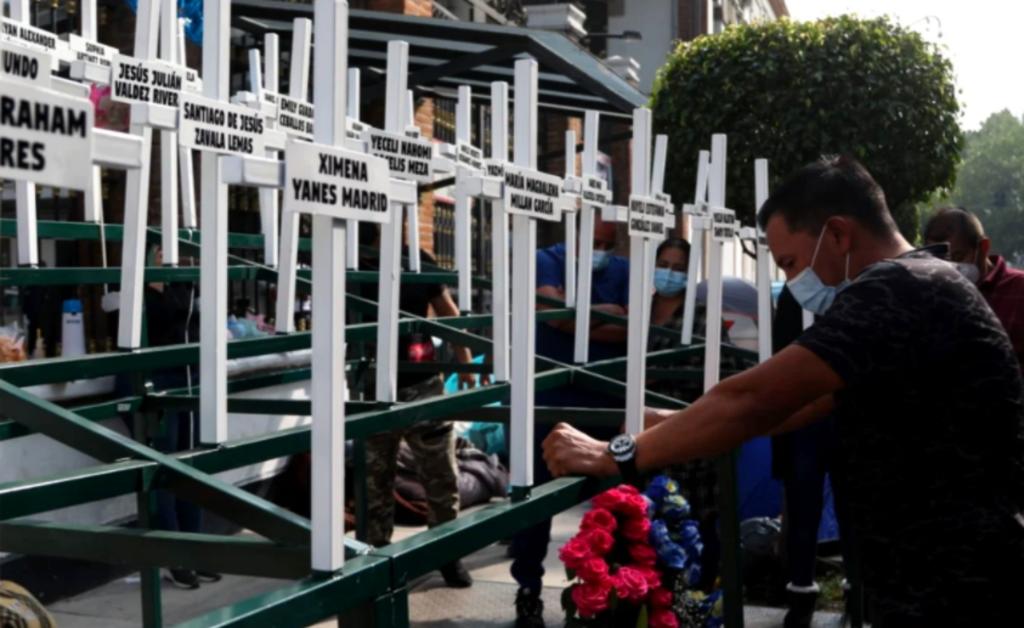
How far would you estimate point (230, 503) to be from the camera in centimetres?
220

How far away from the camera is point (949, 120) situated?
32.6ft

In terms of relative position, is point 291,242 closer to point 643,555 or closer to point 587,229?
point 587,229

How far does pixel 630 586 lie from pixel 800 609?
204cm

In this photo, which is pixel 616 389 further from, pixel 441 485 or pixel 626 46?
pixel 626 46

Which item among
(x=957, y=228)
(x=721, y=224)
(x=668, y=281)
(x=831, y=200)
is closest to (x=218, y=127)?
(x=831, y=200)

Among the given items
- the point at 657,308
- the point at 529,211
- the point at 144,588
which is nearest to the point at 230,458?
the point at 144,588

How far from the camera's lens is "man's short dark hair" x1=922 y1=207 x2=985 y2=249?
17.4 feet

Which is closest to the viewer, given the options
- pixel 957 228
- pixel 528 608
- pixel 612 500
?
pixel 612 500

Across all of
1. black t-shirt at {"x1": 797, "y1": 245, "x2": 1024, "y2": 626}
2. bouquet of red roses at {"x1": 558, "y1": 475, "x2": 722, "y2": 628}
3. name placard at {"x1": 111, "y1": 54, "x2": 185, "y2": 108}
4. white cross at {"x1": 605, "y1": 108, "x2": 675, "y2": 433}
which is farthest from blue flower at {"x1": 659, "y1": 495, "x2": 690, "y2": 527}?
name placard at {"x1": 111, "y1": 54, "x2": 185, "y2": 108}

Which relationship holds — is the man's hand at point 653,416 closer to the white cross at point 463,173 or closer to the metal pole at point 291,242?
the white cross at point 463,173

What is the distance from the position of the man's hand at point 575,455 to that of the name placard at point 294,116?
4.13ft

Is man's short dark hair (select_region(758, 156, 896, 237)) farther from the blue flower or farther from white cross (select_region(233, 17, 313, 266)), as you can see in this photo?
the blue flower

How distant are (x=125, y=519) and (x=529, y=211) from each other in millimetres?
4129

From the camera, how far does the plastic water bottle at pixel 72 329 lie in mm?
6617
